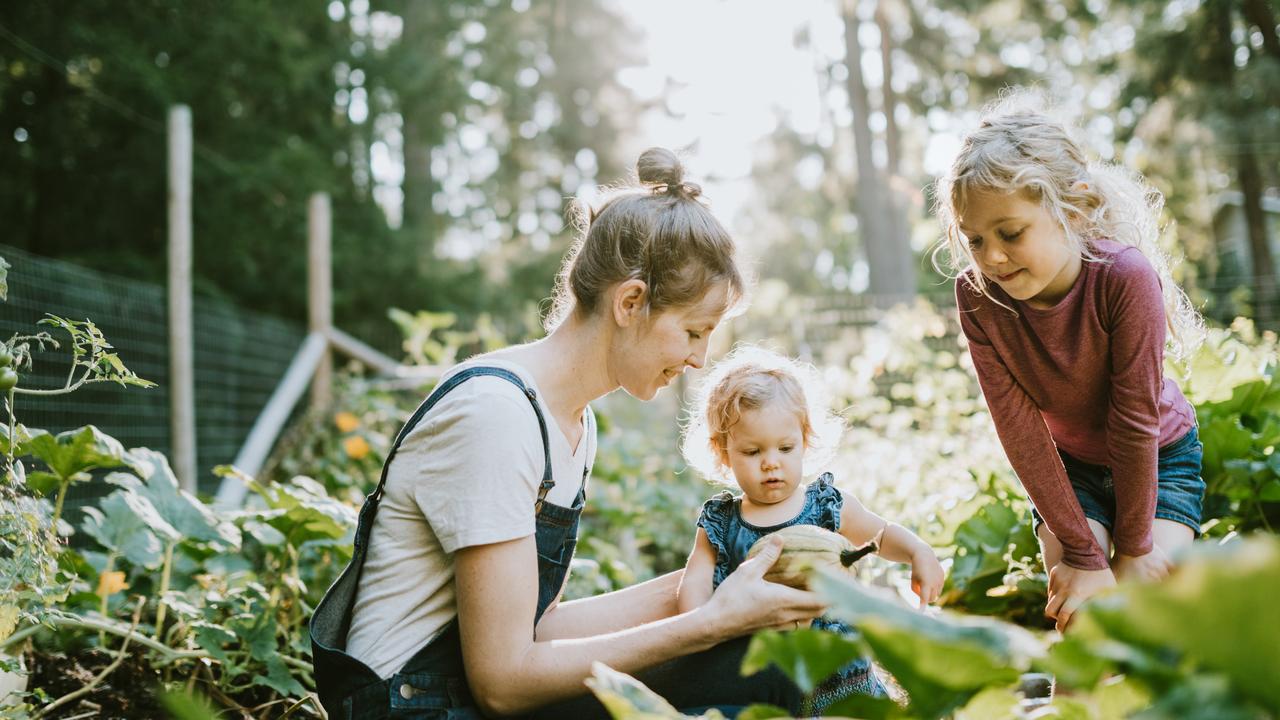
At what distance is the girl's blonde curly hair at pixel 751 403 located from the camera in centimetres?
214

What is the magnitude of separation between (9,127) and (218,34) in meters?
2.34

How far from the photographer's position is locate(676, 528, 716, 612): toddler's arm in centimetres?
198

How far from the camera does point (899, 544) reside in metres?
1.94

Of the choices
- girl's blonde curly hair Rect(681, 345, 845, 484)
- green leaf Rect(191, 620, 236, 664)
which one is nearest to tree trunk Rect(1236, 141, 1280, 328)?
girl's blonde curly hair Rect(681, 345, 845, 484)

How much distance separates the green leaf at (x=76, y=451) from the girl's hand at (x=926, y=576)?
5.11ft

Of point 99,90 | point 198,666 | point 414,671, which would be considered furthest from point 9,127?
point 414,671

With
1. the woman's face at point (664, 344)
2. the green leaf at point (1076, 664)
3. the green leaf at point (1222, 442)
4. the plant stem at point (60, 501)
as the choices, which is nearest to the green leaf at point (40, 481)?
the plant stem at point (60, 501)

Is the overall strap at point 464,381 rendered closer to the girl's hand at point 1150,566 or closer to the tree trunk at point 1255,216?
the girl's hand at point 1150,566

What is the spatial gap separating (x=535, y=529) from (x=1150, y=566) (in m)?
1.30

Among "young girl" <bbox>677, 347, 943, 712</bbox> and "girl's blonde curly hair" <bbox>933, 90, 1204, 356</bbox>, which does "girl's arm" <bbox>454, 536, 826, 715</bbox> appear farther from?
"girl's blonde curly hair" <bbox>933, 90, 1204, 356</bbox>

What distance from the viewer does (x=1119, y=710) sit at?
88cm

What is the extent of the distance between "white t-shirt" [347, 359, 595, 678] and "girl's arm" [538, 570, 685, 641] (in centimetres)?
35

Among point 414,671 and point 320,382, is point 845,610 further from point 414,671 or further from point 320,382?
point 320,382

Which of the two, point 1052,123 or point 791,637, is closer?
point 791,637
